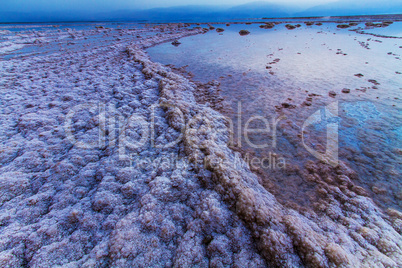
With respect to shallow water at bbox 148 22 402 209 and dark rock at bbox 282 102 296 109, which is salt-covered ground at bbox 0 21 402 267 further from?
dark rock at bbox 282 102 296 109

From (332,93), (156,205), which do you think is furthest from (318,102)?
(156,205)

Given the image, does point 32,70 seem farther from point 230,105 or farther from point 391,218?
point 391,218

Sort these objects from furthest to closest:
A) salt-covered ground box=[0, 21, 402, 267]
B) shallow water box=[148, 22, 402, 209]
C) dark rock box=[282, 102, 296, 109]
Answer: dark rock box=[282, 102, 296, 109] → shallow water box=[148, 22, 402, 209] → salt-covered ground box=[0, 21, 402, 267]

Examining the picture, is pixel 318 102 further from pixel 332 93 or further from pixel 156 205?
pixel 156 205

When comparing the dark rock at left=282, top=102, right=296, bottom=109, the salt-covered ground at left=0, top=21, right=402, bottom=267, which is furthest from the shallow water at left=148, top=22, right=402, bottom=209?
the salt-covered ground at left=0, top=21, right=402, bottom=267

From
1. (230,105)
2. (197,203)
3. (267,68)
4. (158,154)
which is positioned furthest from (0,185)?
(267,68)


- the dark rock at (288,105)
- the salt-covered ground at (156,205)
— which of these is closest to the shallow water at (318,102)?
the dark rock at (288,105)
